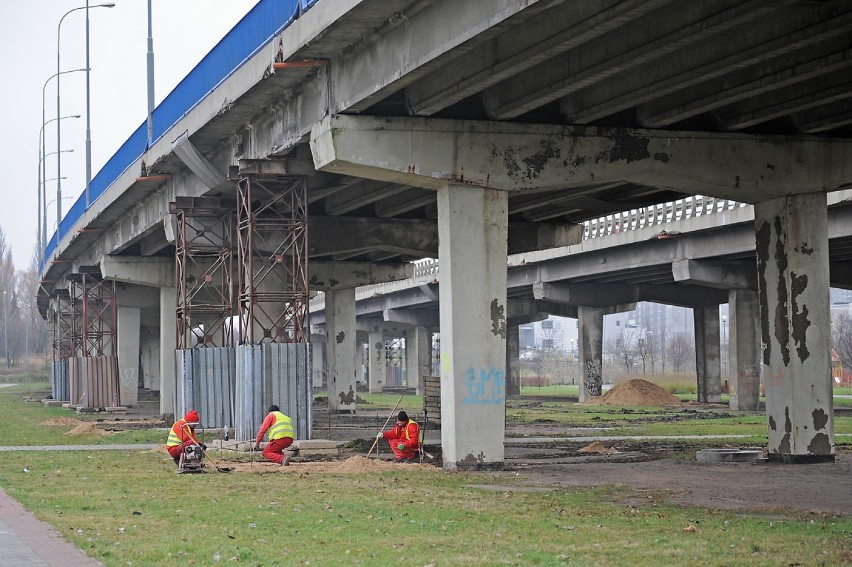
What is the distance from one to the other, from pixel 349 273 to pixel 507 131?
28041 mm

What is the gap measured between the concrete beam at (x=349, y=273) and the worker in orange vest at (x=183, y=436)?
2577cm

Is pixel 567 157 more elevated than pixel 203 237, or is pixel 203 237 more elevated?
pixel 203 237

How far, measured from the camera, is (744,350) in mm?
51781

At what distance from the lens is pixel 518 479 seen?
778 inches

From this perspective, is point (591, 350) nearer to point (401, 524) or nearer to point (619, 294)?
point (619, 294)

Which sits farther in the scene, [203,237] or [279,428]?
[203,237]

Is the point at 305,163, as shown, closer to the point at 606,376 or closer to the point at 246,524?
the point at 246,524

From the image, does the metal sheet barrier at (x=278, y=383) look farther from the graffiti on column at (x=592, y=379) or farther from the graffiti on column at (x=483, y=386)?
the graffiti on column at (x=592, y=379)

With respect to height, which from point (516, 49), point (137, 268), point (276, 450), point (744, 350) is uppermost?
point (516, 49)

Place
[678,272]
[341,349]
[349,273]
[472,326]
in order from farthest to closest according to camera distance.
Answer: [341,349] < [678,272] < [349,273] < [472,326]

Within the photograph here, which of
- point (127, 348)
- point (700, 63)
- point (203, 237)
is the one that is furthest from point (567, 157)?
point (127, 348)

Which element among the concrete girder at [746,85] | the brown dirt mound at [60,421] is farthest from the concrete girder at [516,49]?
the brown dirt mound at [60,421]

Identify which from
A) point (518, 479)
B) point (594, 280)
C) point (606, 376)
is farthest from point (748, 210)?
point (606, 376)

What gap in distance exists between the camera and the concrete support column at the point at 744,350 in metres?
51.2
